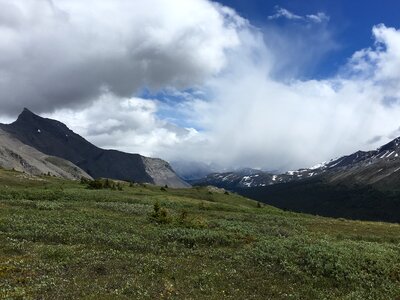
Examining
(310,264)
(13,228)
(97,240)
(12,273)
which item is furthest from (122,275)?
(13,228)

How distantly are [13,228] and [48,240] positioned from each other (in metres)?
5.43

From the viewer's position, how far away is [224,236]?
4444 centimetres

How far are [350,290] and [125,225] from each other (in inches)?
997

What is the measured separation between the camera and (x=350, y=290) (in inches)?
1238

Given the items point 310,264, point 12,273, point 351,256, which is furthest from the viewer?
point 351,256

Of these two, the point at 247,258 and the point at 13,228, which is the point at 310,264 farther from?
the point at 13,228

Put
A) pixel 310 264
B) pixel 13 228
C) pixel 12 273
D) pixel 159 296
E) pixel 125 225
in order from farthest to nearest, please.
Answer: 1. pixel 125 225
2. pixel 13 228
3. pixel 310 264
4. pixel 12 273
5. pixel 159 296

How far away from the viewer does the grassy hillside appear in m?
27.1

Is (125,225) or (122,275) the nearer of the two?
(122,275)

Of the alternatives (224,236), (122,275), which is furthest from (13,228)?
(224,236)

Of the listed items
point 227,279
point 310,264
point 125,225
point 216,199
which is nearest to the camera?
point 227,279

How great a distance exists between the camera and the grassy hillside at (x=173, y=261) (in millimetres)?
27141

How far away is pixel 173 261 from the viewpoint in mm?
33812

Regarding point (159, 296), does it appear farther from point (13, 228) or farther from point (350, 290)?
point (13, 228)
